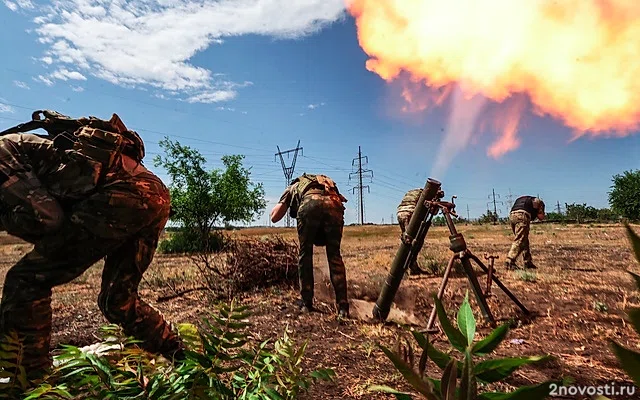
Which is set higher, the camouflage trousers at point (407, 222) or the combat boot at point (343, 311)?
the camouflage trousers at point (407, 222)

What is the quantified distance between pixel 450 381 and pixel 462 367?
0.16 meters

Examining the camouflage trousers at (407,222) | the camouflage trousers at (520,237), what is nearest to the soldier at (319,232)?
the camouflage trousers at (407,222)

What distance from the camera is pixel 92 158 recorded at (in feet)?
9.27

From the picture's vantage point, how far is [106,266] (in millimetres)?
3312

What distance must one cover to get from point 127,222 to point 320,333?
2.59m

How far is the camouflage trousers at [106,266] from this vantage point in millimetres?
2664

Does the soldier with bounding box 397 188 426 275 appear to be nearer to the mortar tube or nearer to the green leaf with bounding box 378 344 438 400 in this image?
the mortar tube

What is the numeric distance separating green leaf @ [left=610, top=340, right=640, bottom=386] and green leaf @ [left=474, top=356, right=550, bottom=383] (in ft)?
1.04

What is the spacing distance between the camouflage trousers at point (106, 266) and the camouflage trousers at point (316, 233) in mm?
2525

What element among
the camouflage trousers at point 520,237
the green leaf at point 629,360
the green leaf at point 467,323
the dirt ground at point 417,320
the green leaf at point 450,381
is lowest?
the dirt ground at point 417,320

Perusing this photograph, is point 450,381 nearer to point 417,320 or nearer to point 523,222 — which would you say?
point 417,320

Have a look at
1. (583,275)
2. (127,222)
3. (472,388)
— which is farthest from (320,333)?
(583,275)

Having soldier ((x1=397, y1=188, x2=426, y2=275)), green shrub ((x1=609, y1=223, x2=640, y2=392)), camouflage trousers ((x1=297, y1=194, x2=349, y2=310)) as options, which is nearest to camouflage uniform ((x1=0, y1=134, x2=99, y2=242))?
green shrub ((x1=609, y1=223, x2=640, y2=392))

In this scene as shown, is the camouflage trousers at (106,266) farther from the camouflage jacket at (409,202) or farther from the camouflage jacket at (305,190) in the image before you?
the camouflage jacket at (409,202)
